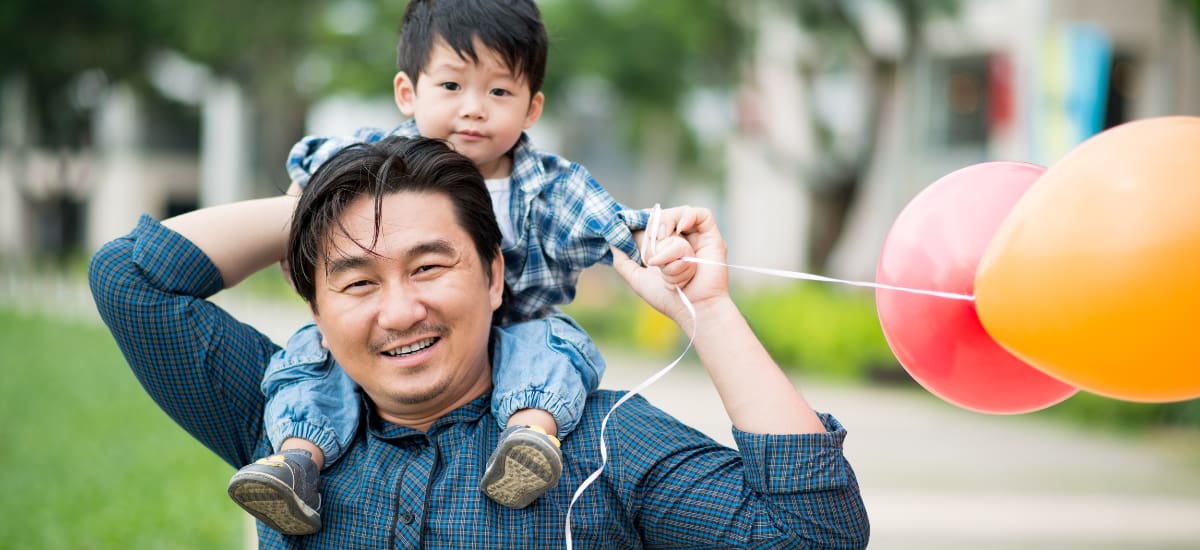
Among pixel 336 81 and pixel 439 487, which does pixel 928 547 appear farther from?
pixel 336 81

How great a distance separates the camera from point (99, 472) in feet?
23.8

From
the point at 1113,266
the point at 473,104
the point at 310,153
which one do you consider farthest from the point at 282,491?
the point at 1113,266

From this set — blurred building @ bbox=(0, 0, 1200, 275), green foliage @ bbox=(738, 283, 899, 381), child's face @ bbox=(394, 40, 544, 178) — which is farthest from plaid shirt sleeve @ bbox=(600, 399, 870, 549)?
green foliage @ bbox=(738, 283, 899, 381)

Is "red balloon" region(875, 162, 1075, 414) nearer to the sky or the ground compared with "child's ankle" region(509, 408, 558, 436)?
nearer to the sky

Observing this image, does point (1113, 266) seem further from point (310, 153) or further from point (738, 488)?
point (310, 153)

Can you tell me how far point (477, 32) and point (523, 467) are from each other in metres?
0.97

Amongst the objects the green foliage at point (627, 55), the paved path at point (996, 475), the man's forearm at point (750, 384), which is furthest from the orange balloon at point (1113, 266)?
the green foliage at point (627, 55)

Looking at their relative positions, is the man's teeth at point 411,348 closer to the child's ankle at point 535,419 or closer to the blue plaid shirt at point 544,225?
the child's ankle at point 535,419

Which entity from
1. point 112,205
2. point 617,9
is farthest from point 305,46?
point 112,205

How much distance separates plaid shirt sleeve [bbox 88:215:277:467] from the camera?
203 centimetres

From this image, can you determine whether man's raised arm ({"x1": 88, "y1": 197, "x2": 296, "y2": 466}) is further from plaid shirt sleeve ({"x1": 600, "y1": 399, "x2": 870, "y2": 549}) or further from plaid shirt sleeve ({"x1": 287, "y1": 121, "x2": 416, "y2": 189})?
plaid shirt sleeve ({"x1": 600, "y1": 399, "x2": 870, "y2": 549})

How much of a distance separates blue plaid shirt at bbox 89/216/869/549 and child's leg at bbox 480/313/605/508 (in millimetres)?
52

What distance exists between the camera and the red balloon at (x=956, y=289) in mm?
1834

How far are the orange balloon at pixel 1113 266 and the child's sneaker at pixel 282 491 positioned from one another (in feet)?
3.76
